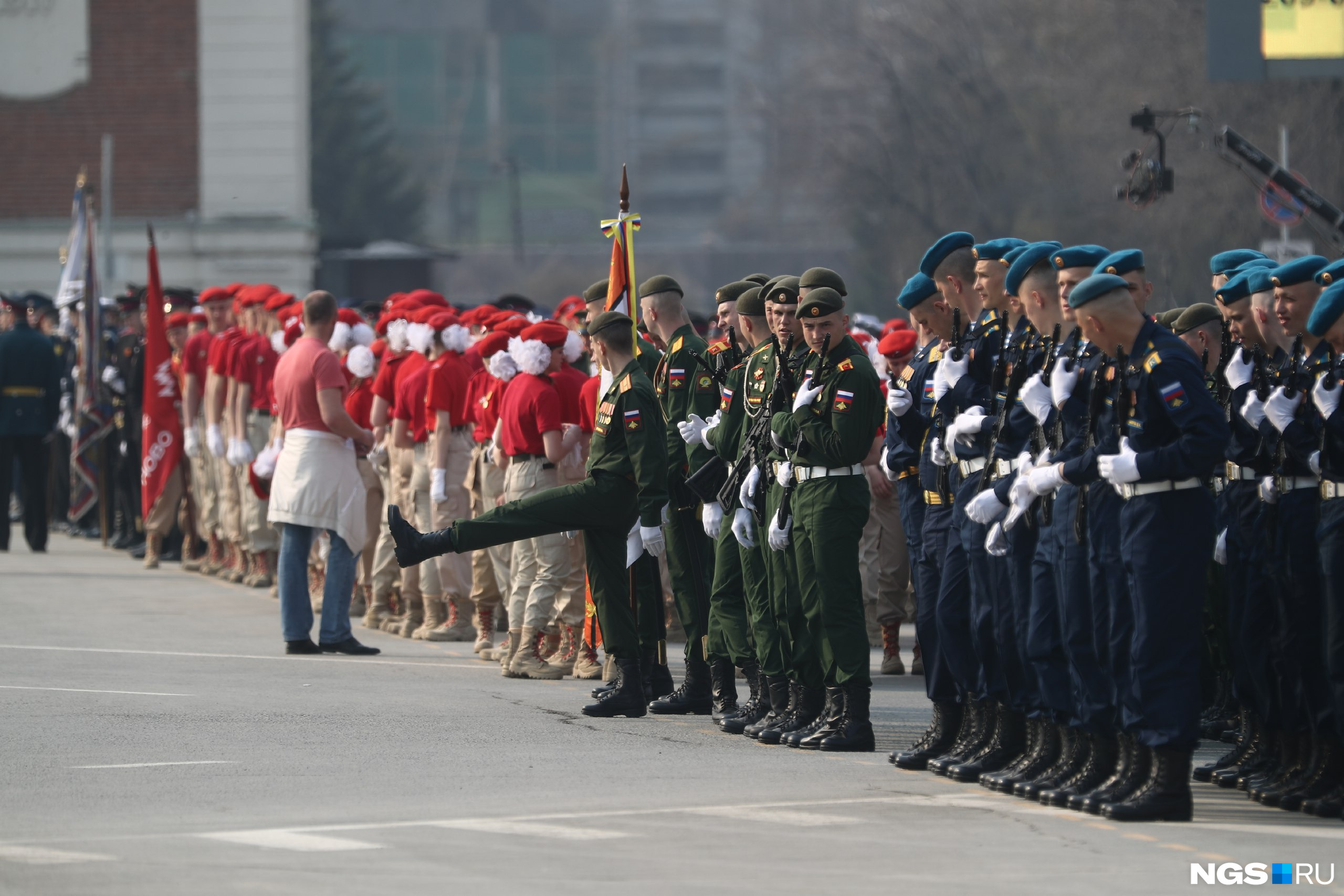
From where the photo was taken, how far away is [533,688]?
1190 centimetres

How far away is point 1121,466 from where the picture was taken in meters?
7.80

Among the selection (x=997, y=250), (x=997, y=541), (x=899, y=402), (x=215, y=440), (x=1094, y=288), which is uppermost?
(x=997, y=250)

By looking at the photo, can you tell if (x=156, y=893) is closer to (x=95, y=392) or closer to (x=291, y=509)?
(x=291, y=509)

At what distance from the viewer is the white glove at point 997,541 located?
8.53 metres

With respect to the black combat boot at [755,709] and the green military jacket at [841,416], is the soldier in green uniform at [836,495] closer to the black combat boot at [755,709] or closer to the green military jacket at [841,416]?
the green military jacket at [841,416]

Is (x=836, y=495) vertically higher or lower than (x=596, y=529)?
higher

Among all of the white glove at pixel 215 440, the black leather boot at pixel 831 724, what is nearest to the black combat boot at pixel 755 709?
the black leather boot at pixel 831 724

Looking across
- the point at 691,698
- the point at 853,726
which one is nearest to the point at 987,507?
the point at 853,726

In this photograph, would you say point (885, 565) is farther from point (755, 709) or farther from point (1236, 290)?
point (1236, 290)

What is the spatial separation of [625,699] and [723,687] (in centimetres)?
54

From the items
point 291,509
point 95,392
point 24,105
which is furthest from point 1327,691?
point 24,105

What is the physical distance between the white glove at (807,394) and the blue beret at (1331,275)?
7.47 feet

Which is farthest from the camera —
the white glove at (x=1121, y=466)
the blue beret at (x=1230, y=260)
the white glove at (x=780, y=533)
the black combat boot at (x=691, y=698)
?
the black combat boot at (x=691, y=698)

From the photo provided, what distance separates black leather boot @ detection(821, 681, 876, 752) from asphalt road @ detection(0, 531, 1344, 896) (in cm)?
9
